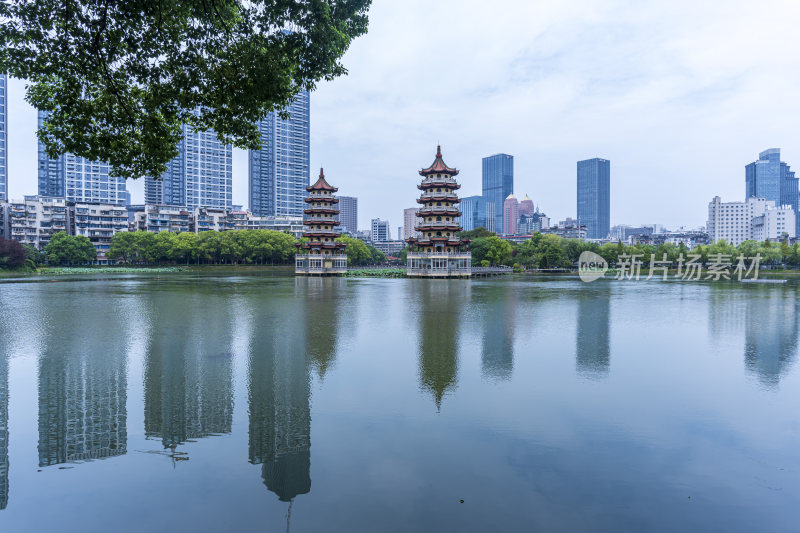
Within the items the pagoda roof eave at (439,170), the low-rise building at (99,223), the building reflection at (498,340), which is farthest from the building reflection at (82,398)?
the low-rise building at (99,223)

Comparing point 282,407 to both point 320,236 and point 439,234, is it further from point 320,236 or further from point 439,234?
point 320,236

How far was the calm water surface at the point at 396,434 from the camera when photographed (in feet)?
17.3

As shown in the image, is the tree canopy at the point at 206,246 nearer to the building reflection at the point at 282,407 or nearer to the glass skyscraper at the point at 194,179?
the glass skyscraper at the point at 194,179

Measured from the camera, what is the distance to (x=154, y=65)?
8641mm

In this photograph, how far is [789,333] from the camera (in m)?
16.5

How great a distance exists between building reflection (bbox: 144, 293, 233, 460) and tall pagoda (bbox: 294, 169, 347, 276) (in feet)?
168

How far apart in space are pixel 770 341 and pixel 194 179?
506ft

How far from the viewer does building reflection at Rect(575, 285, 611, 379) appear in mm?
11326

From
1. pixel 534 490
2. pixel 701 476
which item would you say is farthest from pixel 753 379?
pixel 534 490

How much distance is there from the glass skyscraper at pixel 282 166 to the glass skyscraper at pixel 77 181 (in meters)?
39.8

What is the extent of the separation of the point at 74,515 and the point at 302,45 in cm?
810

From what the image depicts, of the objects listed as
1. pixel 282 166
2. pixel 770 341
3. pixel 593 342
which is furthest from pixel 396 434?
pixel 282 166

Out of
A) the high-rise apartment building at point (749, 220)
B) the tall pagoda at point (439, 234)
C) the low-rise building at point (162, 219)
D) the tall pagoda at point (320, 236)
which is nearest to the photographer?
the tall pagoda at point (439, 234)

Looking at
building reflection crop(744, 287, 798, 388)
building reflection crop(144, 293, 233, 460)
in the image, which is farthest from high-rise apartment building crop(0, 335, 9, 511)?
building reflection crop(744, 287, 798, 388)
